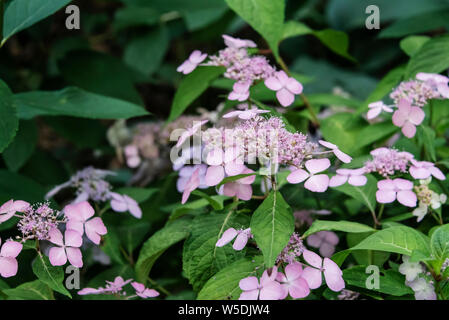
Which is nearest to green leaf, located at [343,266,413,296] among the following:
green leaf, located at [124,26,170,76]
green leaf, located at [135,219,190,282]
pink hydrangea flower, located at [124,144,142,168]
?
green leaf, located at [135,219,190,282]

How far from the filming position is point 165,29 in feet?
6.30

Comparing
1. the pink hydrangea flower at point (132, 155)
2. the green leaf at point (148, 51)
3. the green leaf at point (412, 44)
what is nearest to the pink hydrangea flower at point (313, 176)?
the green leaf at point (412, 44)

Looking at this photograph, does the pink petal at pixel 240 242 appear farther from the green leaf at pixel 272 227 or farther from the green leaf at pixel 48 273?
the green leaf at pixel 48 273

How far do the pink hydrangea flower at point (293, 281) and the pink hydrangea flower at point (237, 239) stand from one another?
0.21ft

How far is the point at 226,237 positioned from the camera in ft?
2.41

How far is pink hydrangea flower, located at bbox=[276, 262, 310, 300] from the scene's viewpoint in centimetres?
68

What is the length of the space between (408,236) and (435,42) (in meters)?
0.49

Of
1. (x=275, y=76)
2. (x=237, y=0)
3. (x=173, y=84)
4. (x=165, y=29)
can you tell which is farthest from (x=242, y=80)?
(x=173, y=84)

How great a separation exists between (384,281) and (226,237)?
0.70 ft

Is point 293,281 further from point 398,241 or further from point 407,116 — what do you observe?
point 407,116

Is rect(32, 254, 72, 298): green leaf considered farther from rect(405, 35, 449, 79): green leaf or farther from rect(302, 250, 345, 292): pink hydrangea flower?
rect(405, 35, 449, 79): green leaf

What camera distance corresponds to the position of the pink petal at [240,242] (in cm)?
73

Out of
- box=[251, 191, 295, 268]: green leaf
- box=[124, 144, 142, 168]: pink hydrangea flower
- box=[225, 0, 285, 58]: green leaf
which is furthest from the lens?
box=[124, 144, 142, 168]: pink hydrangea flower

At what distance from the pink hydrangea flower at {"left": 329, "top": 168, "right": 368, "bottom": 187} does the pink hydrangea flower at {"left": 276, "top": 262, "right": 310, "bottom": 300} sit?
0.12 meters
